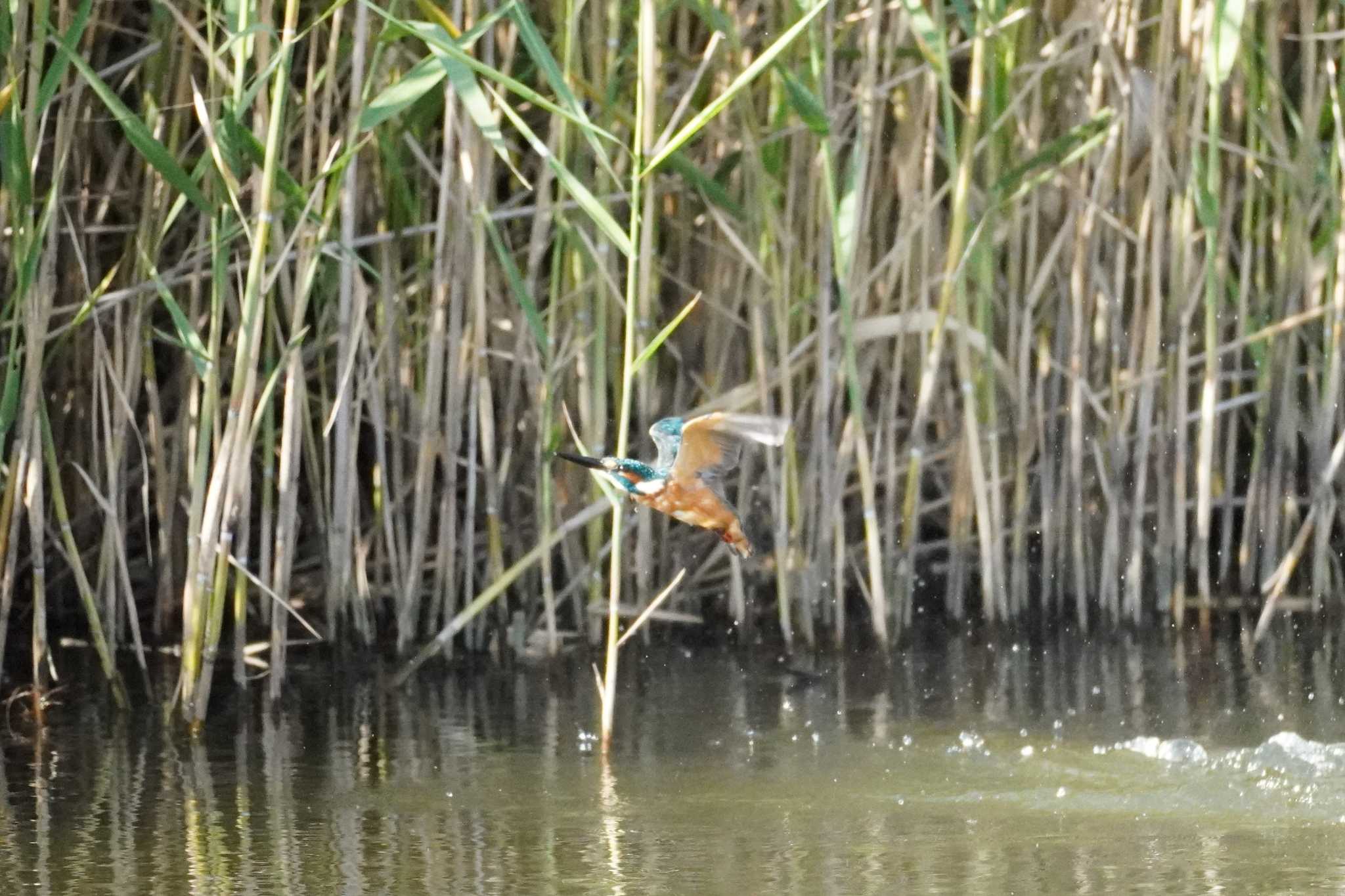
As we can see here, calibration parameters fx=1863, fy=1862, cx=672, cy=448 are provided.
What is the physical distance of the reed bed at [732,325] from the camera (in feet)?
13.8

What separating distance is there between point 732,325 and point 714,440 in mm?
1510

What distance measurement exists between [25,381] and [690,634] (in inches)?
70.8

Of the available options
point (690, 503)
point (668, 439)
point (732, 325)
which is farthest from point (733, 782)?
point (732, 325)

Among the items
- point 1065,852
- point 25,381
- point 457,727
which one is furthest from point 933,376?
point 25,381

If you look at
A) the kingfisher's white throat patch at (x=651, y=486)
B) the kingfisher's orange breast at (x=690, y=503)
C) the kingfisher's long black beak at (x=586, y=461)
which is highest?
the kingfisher's long black beak at (x=586, y=461)

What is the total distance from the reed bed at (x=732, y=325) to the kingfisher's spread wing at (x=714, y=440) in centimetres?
76

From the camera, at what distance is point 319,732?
12.8ft

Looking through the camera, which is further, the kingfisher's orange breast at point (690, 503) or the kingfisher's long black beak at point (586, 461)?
the kingfisher's orange breast at point (690, 503)

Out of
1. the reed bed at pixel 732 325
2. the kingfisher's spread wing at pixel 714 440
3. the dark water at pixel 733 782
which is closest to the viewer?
the dark water at pixel 733 782

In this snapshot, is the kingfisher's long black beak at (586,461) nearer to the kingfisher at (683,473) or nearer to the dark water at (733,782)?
the kingfisher at (683,473)

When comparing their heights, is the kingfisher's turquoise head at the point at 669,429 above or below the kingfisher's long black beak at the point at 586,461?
above

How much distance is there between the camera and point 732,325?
4680 millimetres

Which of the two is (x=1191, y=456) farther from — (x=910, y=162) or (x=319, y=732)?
(x=319, y=732)

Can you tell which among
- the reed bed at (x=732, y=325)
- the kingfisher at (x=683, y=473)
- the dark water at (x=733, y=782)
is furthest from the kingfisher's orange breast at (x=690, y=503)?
the reed bed at (x=732, y=325)
